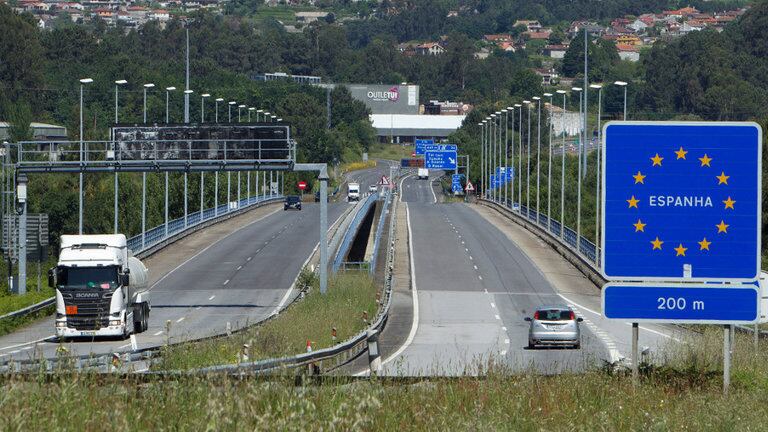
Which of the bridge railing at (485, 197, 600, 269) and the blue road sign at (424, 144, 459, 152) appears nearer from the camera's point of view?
the bridge railing at (485, 197, 600, 269)

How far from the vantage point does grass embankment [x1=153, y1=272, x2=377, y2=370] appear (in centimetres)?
1742

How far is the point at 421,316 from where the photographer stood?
47.7m

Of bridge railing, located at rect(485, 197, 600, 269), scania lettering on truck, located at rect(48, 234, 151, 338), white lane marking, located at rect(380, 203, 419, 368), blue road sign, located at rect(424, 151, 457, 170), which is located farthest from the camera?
blue road sign, located at rect(424, 151, 457, 170)

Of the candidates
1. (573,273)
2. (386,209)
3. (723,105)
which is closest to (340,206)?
(386,209)

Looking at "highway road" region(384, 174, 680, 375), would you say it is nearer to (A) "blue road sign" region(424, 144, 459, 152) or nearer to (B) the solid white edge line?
(B) the solid white edge line

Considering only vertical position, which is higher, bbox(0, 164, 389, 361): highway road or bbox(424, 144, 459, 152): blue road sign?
bbox(424, 144, 459, 152): blue road sign

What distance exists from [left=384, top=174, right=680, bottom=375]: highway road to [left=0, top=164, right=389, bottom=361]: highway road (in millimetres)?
5160

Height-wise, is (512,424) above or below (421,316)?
above

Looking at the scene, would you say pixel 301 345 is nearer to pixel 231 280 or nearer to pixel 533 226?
pixel 231 280

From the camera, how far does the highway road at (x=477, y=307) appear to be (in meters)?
28.5

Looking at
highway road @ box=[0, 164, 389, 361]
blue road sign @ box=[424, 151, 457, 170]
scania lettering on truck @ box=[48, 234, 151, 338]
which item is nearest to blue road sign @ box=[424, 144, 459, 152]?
blue road sign @ box=[424, 151, 457, 170]

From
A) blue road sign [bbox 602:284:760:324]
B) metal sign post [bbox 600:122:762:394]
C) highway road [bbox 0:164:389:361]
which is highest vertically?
metal sign post [bbox 600:122:762:394]

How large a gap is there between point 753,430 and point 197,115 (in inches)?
6593

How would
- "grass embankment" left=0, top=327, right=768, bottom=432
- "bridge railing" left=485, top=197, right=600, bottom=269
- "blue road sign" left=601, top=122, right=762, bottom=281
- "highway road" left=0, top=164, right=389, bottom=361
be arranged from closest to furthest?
"grass embankment" left=0, top=327, right=768, bottom=432
"blue road sign" left=601, top=122, right=762, bottom=281
"highway road" left=0, top=164, right=389, bottom=361
"bridge railing" left=485, top=197, right=600, bottom=269
